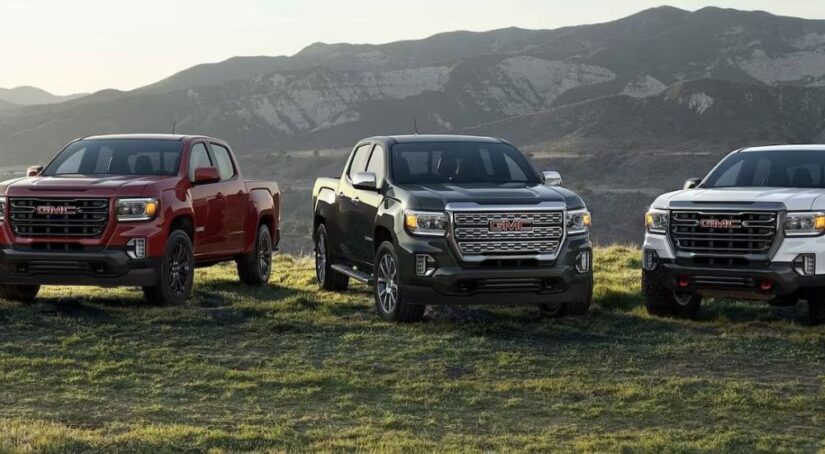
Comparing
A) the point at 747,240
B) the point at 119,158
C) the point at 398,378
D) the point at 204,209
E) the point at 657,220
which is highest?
the point at 119,158

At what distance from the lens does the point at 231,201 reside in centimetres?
1531

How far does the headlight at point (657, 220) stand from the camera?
1250 centimetres

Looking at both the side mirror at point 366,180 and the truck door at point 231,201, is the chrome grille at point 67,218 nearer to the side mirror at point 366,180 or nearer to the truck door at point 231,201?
the truck door at point 231,201

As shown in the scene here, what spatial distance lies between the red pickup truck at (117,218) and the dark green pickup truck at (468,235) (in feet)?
7.07

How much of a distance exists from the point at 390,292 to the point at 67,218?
138 inches

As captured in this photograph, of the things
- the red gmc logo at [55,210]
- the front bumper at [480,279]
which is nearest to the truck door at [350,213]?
the front bumper at [480,279]

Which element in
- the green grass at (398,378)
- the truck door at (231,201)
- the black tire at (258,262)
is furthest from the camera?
the black tire at (258,262)

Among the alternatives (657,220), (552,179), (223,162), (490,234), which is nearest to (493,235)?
(490,234)

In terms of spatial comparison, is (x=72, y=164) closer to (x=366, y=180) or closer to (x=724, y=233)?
(x=366, y=180)

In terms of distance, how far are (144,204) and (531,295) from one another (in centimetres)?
429

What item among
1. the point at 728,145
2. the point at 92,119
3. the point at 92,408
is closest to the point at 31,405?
the point at 92,408

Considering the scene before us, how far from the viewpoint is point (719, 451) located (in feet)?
23.6

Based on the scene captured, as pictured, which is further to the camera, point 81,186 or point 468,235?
point 81,186

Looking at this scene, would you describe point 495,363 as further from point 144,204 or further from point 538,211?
point 144,204
